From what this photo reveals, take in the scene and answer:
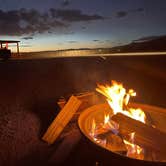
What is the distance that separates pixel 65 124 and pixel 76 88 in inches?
164

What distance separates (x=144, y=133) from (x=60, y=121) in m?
2.22

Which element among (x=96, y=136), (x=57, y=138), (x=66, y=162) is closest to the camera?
(x=96, y=136)

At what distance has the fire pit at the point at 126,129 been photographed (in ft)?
8.54

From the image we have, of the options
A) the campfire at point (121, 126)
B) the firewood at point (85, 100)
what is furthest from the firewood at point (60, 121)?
the firewood at point (85, 100)

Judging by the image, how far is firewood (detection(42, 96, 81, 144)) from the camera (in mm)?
4434

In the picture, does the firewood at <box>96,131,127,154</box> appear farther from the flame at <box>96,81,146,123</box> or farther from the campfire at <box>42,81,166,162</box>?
the flame at <box>96,81,146,123</box>

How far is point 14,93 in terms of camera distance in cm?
819

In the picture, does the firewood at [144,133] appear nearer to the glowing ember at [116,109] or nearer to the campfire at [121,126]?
the campfire at [121,126]

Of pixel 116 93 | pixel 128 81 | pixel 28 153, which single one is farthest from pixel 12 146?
pixel 128 81

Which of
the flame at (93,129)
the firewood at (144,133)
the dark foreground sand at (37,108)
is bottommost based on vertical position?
the dark foreground sand at (37,108)

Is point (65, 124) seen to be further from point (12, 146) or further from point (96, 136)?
point (96, 136)

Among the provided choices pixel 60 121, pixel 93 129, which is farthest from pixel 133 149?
pixel 60 121

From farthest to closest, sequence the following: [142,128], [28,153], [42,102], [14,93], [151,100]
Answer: [14,93]
[151,100]
[42,102]
[28,153]
[142,128]

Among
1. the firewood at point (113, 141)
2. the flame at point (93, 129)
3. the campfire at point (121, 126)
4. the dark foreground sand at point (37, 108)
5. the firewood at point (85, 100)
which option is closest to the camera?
the campfire at point (121, 126)
